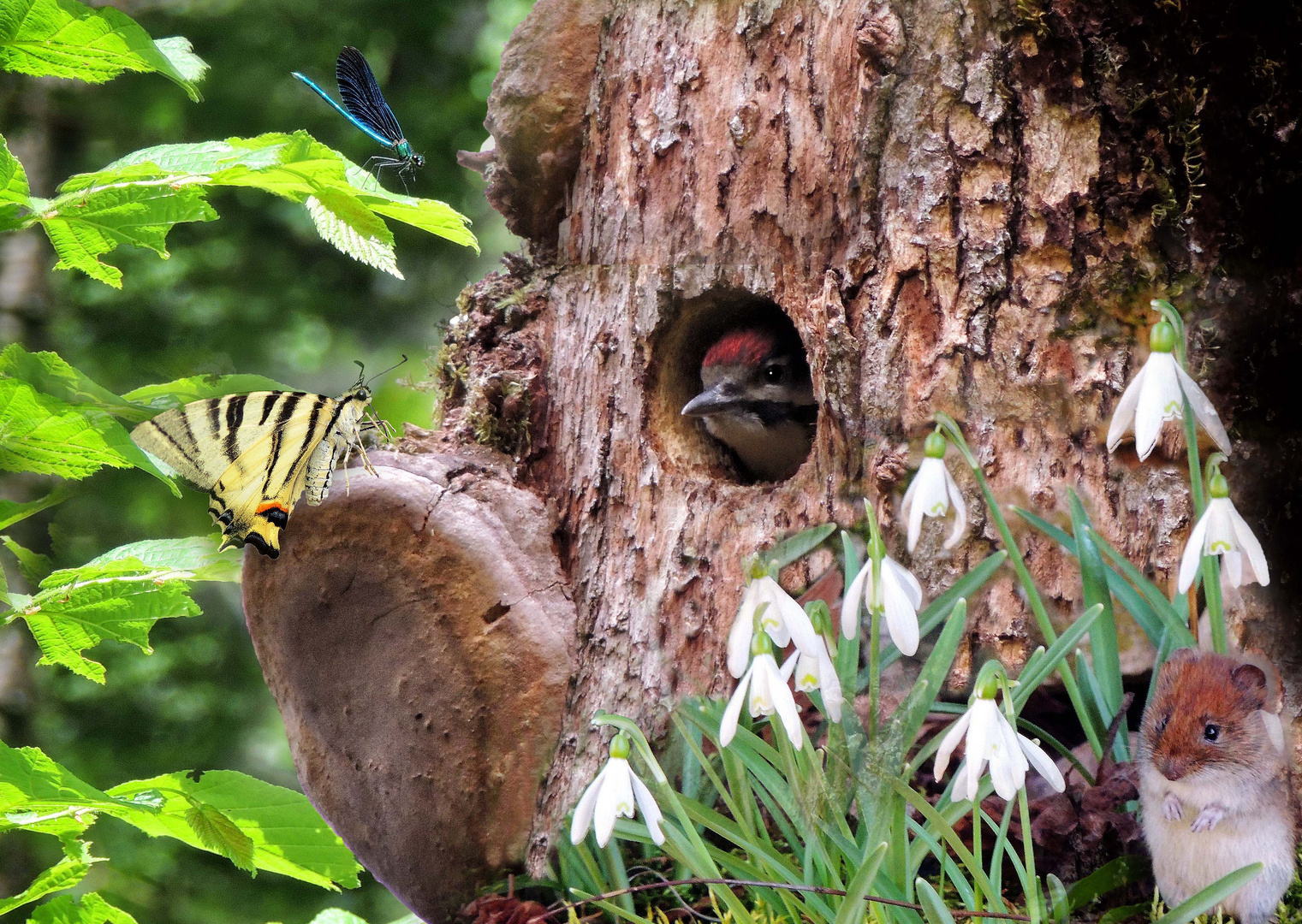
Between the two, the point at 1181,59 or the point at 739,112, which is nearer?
the point at 1181,59

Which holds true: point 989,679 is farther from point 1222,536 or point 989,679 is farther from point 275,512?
point 275,512

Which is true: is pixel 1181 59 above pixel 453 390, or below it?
above

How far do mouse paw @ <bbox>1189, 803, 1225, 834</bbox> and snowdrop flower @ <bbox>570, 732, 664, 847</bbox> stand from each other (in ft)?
2.90

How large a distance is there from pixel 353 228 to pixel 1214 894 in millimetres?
1761

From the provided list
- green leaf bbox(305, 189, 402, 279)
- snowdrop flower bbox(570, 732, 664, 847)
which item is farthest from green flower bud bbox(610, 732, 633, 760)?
green leaf bbox(305, 189, 402, 279)

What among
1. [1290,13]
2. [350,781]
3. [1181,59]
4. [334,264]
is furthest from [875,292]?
Answer: [334,264]

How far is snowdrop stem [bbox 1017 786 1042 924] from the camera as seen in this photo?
1804mm

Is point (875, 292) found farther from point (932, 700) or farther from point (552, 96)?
point (552, 96)

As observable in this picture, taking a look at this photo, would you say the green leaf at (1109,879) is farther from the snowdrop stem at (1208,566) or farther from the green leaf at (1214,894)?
the snowdrop stem at (1208,566)

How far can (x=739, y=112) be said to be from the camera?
254 centimetres

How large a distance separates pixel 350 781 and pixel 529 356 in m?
1.13

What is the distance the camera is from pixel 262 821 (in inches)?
74.9

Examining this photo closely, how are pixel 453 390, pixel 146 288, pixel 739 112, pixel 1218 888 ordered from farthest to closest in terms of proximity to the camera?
pixel 146 288
pixel 453 390
pixel 739 112
pixel 1218 888

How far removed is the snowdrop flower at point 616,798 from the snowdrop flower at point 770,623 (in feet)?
0.82
